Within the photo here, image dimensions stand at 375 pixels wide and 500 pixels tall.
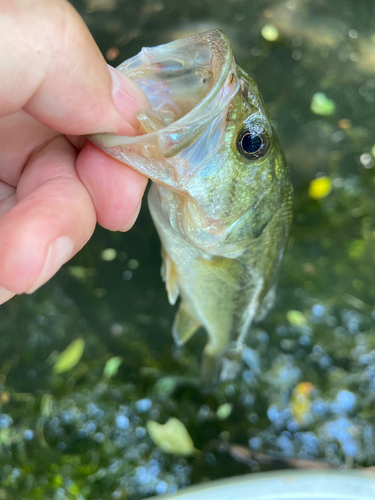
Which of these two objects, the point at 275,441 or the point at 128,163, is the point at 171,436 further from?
the point at 128,163

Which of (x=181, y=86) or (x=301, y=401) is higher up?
(x=181, y=86)

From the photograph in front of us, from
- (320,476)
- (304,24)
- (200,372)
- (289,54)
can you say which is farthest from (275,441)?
(304,24)

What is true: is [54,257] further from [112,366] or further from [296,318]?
[296,318]

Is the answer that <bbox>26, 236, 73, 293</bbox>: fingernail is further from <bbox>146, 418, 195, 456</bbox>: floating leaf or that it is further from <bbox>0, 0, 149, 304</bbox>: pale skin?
<bbox>146, 418, 195, 456</bbox>: floating leaf

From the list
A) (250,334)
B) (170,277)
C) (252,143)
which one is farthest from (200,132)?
(250,334)

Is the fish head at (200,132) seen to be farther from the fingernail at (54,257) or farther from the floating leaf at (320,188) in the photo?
the floating leaf at (320,188)

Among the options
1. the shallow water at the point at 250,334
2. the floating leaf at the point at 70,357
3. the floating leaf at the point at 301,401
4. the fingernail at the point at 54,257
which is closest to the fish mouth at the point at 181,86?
the fingernail at the point at 54,257
